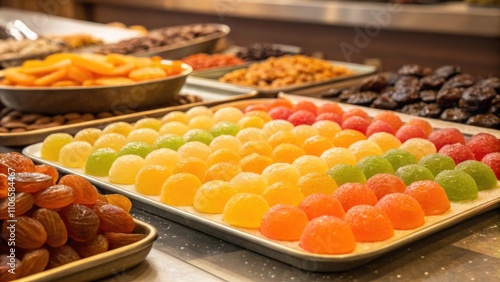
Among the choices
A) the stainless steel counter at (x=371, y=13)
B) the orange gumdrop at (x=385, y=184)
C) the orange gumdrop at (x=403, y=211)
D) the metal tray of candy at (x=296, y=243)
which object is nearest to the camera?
the metal tray of candy at (x=296, y=243)

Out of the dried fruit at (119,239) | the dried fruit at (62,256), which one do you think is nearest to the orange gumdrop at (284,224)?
the dried fruit at (119,239)

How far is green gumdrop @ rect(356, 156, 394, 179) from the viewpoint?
1.50 metres

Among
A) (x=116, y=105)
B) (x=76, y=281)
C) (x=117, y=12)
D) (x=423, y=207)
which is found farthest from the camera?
(x=117, y=12)

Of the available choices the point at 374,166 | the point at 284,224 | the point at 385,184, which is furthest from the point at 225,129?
the point at 284,224

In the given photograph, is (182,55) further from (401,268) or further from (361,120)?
(401,268)

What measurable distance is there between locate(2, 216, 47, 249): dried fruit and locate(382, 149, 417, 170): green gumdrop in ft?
2.79

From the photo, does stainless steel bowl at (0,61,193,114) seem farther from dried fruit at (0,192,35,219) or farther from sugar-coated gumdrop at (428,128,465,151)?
dried fruit at (0,192,35,219)

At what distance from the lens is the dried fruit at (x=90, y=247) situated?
1.10m

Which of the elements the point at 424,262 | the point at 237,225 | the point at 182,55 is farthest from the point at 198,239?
the point at 182,55

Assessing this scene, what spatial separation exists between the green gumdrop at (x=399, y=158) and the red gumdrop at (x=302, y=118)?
0.46m

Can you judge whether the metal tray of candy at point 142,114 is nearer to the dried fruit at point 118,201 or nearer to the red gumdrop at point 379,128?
the red gumdrop at point 379,128

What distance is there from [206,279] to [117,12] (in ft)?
18.5

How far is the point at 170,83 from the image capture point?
2336mm

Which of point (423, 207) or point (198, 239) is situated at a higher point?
point (423, 207)
